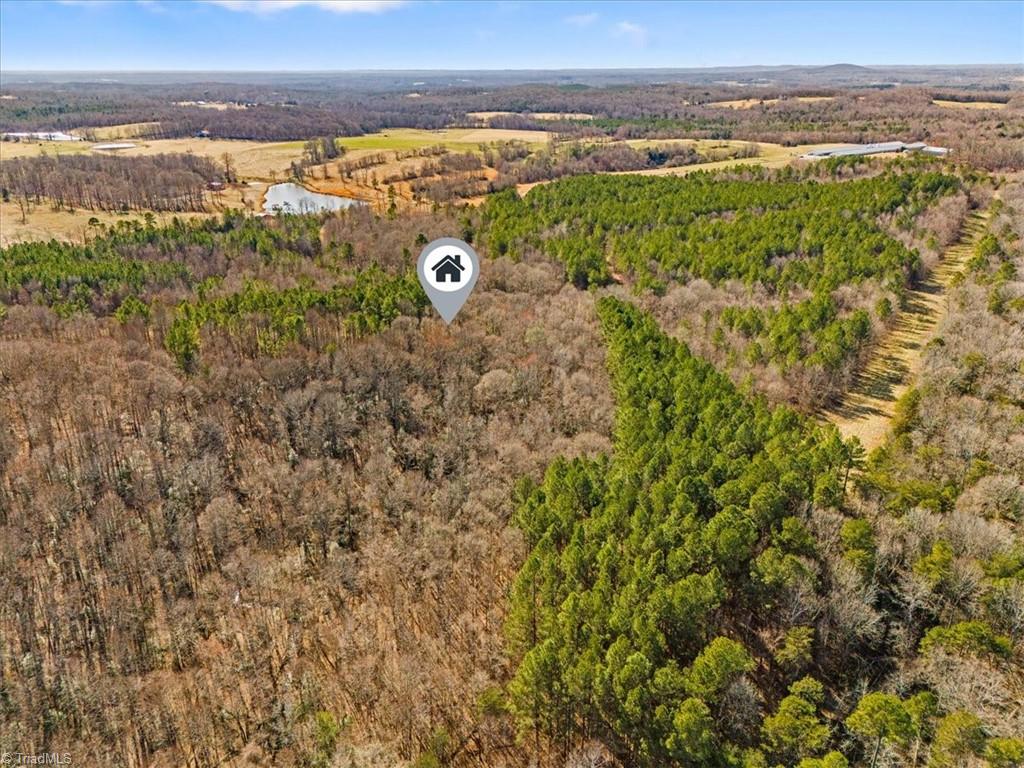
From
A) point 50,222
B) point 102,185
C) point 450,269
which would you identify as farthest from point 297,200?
point 450,269

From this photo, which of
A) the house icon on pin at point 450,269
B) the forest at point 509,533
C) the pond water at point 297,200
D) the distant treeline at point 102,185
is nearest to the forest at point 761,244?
the forest at point 509,533

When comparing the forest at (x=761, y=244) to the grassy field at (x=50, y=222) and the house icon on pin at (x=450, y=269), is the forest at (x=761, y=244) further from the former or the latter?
the grassy field at (x=50, y=222)

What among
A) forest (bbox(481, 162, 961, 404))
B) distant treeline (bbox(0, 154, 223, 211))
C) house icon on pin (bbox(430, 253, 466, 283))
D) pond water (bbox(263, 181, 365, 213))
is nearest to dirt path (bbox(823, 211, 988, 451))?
forest (bbox(481, 162, 961, 404))

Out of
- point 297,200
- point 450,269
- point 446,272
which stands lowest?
point 446,272

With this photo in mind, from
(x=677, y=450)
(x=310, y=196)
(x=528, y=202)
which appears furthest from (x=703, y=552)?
(x=310, y=196)

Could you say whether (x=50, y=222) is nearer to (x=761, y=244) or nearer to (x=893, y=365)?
(x=761, y=244)

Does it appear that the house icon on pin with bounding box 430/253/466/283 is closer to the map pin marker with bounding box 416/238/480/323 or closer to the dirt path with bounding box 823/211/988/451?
the map pin marker with bounding box 416/238/480/323
